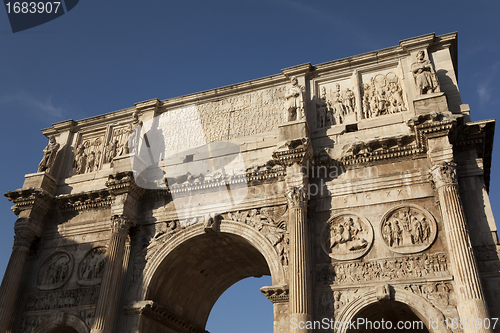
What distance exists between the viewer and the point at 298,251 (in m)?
11.0

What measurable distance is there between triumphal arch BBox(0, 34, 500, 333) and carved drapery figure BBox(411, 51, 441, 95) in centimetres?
→ 4

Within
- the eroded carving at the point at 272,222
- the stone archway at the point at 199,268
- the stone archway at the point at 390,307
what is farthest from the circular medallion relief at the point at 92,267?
the stone archway at the point at 390,307

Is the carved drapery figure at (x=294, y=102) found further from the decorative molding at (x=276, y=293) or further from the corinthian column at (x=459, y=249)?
the decorative molding at (x=276, y=293)

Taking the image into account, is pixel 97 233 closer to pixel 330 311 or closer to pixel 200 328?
pixel 200 328

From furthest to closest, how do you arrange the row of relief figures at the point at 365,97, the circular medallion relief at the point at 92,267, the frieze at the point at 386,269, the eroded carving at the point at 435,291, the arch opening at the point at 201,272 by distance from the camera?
the circular medallion relief at the point at 92,267, the arch opening at the point at 201,272, the row of relief figures at the point at 365,97, the frieze at the point at 386,269, the eroded carving at the point at 435,291

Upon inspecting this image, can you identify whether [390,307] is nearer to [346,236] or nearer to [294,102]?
[346,236]

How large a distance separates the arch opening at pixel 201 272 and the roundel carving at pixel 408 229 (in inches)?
155

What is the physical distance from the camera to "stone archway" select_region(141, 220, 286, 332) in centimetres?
1260

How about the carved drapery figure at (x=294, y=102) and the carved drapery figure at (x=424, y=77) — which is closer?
the carved drapery figure at (x=424, y=77)

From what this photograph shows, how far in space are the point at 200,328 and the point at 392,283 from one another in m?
7.62

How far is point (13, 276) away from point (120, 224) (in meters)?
3.91

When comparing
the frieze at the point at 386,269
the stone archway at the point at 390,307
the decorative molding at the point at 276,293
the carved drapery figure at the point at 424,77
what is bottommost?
the stone archway at the point at 390,307

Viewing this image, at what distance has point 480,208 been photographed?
424 inches

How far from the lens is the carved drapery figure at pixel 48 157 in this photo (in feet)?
52.9
